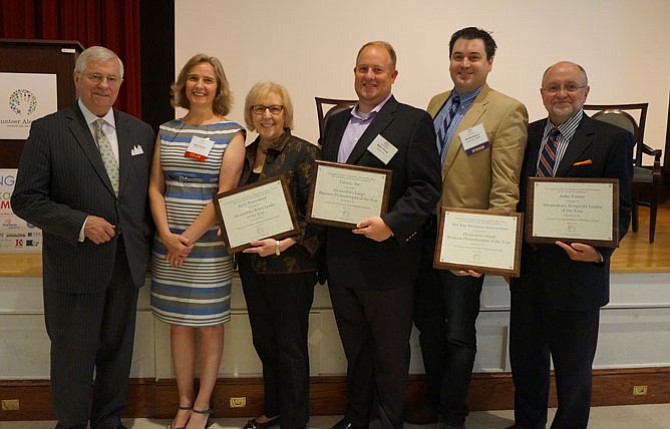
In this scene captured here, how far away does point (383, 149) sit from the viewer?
6.56 ft

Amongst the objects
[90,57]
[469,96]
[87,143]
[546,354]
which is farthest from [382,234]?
[90,57]

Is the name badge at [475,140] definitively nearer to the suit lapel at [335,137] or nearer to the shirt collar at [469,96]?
the shirt collar at [469,96]

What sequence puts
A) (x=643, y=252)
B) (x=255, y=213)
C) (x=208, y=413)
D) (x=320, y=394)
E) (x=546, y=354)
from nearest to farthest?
(x=255, y=213)
(x=546, y=354)
(x=208, y=413)
(x=320, y=394)
(x=643, y=252)

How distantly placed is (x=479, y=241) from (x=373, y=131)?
0.56m

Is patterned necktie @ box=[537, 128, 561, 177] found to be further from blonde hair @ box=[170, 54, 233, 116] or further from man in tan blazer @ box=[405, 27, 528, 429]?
blonde hair @ box=[170, 54, 233, 116]

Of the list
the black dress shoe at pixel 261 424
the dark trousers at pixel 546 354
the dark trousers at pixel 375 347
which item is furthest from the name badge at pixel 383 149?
the black dress shoe at pixel 261 424

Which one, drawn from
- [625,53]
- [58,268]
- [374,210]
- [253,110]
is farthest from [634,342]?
[625,53]

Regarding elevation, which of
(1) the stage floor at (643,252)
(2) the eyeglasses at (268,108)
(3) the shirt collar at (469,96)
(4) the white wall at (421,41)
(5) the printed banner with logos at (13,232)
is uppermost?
(4) the white wall at (421,41)

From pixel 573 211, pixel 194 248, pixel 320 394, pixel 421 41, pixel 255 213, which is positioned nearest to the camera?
pixel 573 211

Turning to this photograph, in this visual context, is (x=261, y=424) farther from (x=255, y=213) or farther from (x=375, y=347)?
(x=255, y=213)

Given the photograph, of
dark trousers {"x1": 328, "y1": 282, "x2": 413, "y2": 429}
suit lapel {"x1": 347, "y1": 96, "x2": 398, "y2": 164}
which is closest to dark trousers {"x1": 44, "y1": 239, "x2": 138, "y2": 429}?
dark trousers {"x1": 328, "y1": 282, "x2": 413, "y2": 429}

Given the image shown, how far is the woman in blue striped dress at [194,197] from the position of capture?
2111mm

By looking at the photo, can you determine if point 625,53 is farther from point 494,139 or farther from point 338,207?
point 338,207

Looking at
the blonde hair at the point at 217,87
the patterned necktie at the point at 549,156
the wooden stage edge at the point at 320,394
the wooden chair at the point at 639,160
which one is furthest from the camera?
the wooden chair at the point at 639,160
